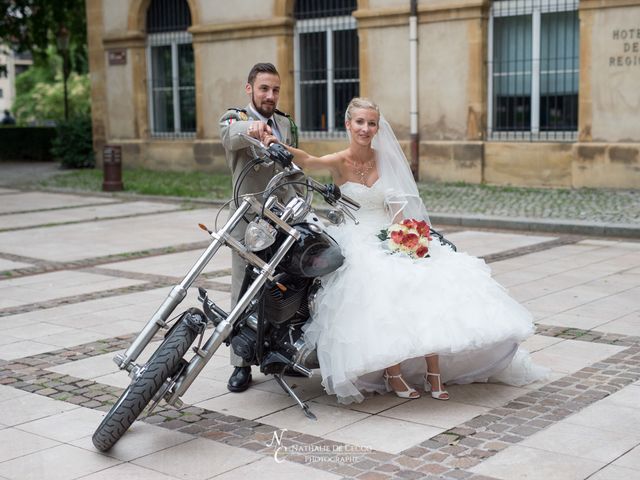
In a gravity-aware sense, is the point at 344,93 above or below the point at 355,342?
above

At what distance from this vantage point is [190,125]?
71.1 feet

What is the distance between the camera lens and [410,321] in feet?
16.4

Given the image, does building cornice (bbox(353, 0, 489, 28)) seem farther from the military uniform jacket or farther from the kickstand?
the kickstand

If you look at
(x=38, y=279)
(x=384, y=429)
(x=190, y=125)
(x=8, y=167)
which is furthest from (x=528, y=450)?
(x=8, y=167)

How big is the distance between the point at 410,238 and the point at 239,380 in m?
1.28

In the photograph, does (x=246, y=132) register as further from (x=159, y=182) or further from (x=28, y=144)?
(x=28, y=144)

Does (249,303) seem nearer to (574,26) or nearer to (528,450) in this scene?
(528,450)

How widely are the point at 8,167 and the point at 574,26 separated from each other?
16.5m

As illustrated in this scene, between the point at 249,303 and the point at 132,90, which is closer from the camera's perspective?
the point at 249,303

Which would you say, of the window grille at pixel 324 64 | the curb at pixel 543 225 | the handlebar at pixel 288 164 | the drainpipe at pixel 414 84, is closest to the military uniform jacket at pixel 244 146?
the handlebar at pixel 288 164

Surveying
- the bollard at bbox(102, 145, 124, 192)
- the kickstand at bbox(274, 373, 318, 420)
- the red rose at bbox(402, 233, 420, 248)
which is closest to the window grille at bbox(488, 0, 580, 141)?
the bollard at bbox(102, 145, 124, 192)

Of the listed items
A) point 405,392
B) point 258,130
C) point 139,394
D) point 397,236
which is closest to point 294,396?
point 405,392

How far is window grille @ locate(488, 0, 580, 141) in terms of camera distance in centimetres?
1588

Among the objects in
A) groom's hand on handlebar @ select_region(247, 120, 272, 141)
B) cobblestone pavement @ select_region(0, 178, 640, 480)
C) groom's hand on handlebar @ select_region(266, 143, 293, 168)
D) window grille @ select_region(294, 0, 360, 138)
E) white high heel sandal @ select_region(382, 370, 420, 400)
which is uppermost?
window grille @ select_region(294, 0, 360, 138)
